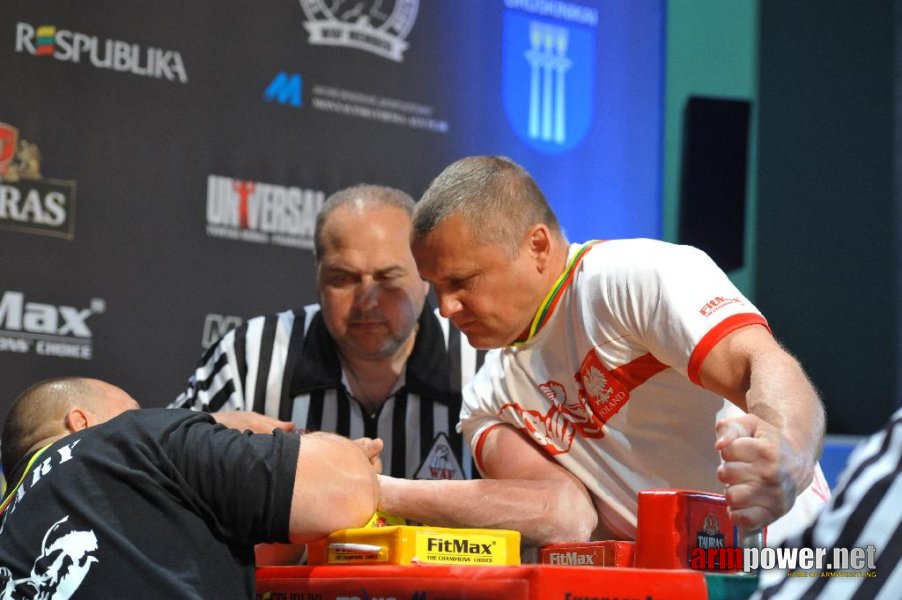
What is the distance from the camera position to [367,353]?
2.57 meters

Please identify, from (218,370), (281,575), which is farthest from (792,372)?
(218,370)

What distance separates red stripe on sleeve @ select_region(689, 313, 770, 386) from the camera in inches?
61.9

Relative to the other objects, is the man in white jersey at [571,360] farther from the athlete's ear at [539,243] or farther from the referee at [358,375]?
the referee at [358,375]

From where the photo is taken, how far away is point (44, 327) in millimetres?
2758

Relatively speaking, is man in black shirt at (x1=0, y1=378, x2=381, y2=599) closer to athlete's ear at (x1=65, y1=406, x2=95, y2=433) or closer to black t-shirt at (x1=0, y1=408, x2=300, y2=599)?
black t-shirt at (x1=0, y1=408, x2=300, y2=599)

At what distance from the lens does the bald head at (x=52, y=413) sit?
1.69m

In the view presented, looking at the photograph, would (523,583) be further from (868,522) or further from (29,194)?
(29,194)

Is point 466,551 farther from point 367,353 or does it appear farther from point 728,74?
point 728,74

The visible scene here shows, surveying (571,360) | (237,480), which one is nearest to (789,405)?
(571,360)

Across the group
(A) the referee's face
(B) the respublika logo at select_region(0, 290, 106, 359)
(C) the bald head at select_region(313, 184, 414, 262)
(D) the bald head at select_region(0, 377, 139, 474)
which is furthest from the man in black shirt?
(B) the respublika logo at select_region(0, 290, 106, 359)

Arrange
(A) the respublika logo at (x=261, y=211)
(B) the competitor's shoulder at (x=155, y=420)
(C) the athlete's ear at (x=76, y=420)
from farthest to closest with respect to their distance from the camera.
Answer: (A) the respublika logo at (x=261, y=211), (C) the athlete's ear at (x=76, y=420), (B) the competitor's shoulder at (x=155, y=420)

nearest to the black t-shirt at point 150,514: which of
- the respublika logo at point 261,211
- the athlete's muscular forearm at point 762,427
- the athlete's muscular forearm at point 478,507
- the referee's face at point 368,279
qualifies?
the athlete's muscular forearm at point 478,507

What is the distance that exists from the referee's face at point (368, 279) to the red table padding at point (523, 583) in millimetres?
1248

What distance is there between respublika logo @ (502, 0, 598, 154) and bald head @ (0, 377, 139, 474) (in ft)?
6.75
